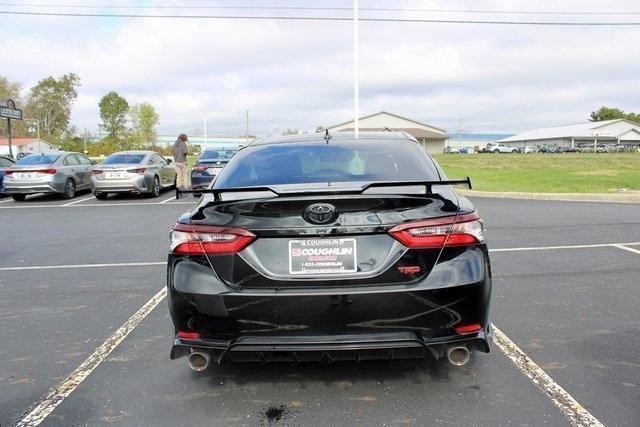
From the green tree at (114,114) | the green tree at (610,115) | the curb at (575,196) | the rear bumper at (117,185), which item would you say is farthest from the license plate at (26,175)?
the green tree at (610,115)

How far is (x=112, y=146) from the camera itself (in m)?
91.3

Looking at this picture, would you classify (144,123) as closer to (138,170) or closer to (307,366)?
(138,170)

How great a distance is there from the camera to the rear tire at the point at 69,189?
16.4 metres

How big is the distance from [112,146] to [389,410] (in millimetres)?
96080

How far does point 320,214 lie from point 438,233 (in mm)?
654

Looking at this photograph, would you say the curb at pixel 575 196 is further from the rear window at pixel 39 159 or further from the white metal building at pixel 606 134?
the white metal building at pixel 606 134

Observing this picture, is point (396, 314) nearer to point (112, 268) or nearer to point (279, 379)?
point (279, 379)

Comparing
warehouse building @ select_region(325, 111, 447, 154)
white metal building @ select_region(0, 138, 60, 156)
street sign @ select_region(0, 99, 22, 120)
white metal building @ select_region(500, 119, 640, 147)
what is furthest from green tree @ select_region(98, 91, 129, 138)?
white metal building @ select_region(500, 119, 640, 147)

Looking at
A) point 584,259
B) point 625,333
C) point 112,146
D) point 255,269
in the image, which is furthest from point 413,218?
point 112,146

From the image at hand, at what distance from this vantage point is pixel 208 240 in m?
2.98

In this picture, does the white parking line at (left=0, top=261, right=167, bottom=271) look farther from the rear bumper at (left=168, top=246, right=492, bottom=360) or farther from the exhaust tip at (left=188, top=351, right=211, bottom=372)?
the rear bumper at (left=168, top=246, right=492, bottom=360)

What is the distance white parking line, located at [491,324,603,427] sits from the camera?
9.59 ft

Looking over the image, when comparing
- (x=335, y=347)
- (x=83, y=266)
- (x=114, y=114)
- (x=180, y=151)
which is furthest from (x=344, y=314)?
(x=114, y=114)

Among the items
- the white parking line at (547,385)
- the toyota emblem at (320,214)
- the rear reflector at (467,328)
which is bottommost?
the white parking line at (547,385)
